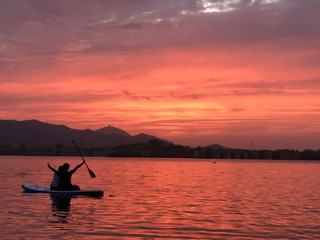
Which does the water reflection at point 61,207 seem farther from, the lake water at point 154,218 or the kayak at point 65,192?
the kayak at point 65,192

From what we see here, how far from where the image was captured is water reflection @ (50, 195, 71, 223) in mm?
25506

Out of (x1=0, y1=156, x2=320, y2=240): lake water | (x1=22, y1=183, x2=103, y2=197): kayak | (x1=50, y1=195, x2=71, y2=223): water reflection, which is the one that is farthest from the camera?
(x1=22, y1=183, x2=103, y2=197): kayak

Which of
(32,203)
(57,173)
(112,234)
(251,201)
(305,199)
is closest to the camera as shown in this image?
(112,234)

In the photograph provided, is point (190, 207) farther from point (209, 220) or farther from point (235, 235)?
point (235, 235)

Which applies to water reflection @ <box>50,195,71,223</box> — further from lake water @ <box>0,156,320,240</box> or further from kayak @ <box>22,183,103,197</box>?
kayak @ <box>22,183,103,197</box>

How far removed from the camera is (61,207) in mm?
29594

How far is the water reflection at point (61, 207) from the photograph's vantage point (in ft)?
83.7

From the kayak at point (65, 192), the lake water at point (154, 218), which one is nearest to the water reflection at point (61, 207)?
the lake water at point (154, 218)

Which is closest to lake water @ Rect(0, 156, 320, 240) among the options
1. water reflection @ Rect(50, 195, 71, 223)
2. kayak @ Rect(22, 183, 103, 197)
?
water reflection @ Rect(50, 195, 71, 223)

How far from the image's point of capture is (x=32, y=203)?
3120 cm

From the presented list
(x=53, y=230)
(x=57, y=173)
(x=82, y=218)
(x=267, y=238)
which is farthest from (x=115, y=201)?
(x=267, y=238)

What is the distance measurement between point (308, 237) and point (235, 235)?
3.15 m

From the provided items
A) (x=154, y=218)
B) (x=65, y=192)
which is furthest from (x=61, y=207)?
(x=154, y=218)

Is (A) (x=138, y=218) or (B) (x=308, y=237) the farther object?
(A) (x=138, y=218)
